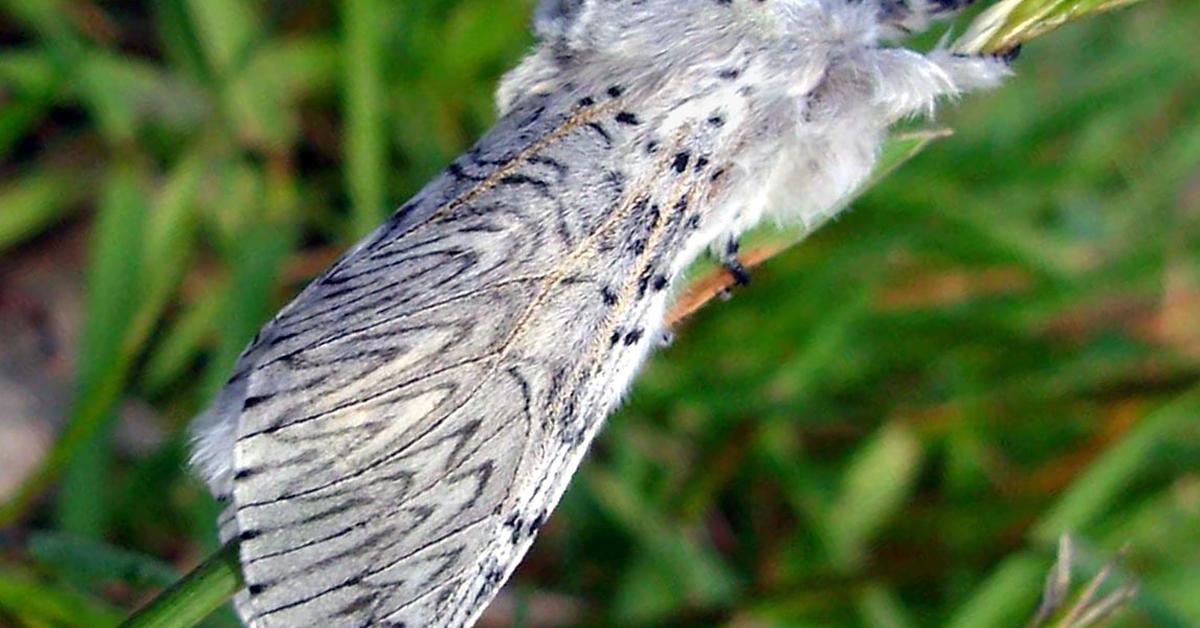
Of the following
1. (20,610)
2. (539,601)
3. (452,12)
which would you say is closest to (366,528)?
(20,610)

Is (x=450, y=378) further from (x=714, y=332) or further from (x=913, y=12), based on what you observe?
(x=714, y=332)

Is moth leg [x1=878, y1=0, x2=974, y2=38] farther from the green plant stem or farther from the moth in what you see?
the green plant stem

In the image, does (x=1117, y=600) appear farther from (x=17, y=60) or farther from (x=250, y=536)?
(x=17, y=60)

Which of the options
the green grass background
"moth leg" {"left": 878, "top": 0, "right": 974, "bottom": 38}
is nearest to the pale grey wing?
"moth leg" {"left": 878, "top": 0, "right": 974, "bottom": 38}

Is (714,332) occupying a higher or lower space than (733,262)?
higher

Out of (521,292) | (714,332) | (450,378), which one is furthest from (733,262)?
(714,332)

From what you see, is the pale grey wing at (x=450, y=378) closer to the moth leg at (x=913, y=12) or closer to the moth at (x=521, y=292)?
the moth at (x=521, y=292)
